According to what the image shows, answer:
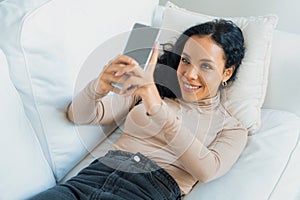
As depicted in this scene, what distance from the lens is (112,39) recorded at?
132 centimetres

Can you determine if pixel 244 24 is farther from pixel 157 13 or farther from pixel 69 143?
pixel 69 143

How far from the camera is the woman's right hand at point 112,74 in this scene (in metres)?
1.03

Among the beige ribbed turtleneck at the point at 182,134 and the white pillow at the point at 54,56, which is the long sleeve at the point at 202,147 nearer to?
the beige ribbed turtleneck at the point at 182,134

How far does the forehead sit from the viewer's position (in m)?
1.23

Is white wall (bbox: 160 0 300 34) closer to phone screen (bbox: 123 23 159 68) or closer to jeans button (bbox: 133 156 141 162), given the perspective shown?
phone screen (bbox: 123 23 159 68)

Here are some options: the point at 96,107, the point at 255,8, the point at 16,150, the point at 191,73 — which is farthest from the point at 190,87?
the point at 255,8

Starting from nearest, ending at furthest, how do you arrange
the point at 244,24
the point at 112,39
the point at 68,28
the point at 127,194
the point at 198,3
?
1. the point at 127,194
2. the point at 68,28
3. the point at 112,39
4. the point at 244,24
5. the point at 198,3

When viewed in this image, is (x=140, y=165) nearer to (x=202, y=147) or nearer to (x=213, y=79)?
(x=202, y=147)

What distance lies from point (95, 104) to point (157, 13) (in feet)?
1.88

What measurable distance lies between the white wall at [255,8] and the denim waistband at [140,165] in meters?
0.98

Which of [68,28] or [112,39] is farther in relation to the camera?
[112,39]

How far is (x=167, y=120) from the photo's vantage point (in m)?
1.06

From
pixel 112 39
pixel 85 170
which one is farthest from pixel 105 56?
pixel 85 170

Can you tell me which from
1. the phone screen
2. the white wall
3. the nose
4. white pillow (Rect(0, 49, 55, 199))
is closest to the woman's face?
the nose
